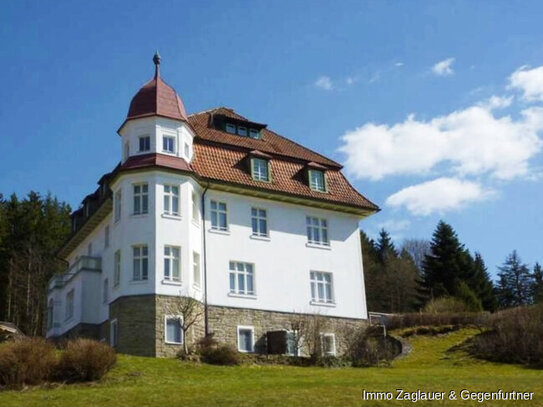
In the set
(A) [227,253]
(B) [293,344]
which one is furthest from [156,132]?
(B) [293,344]

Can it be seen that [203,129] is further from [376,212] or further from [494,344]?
[494,344]

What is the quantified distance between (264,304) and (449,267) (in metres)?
26.4

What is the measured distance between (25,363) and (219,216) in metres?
15.6

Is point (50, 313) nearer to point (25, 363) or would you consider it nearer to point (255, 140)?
point (255, 140)

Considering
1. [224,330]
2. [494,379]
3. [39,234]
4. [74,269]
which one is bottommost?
[494,379]

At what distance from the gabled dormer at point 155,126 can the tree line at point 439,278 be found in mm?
23087

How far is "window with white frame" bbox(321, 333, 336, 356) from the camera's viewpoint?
35312 mm

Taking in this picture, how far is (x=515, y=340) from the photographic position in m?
33.1

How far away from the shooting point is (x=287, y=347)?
35.0 metres

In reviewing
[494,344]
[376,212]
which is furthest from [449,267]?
[494,344]

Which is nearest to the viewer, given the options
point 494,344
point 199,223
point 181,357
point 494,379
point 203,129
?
point 494,379

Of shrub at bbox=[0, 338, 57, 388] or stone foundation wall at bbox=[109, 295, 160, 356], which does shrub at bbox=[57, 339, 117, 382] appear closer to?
shrub at bbox=[0, 338, 57, 388]

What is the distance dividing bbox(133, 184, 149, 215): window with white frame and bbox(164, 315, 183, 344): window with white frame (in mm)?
4845

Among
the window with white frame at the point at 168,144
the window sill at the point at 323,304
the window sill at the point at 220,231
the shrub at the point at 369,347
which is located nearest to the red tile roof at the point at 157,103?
the window with white frame at the point at 168,144
